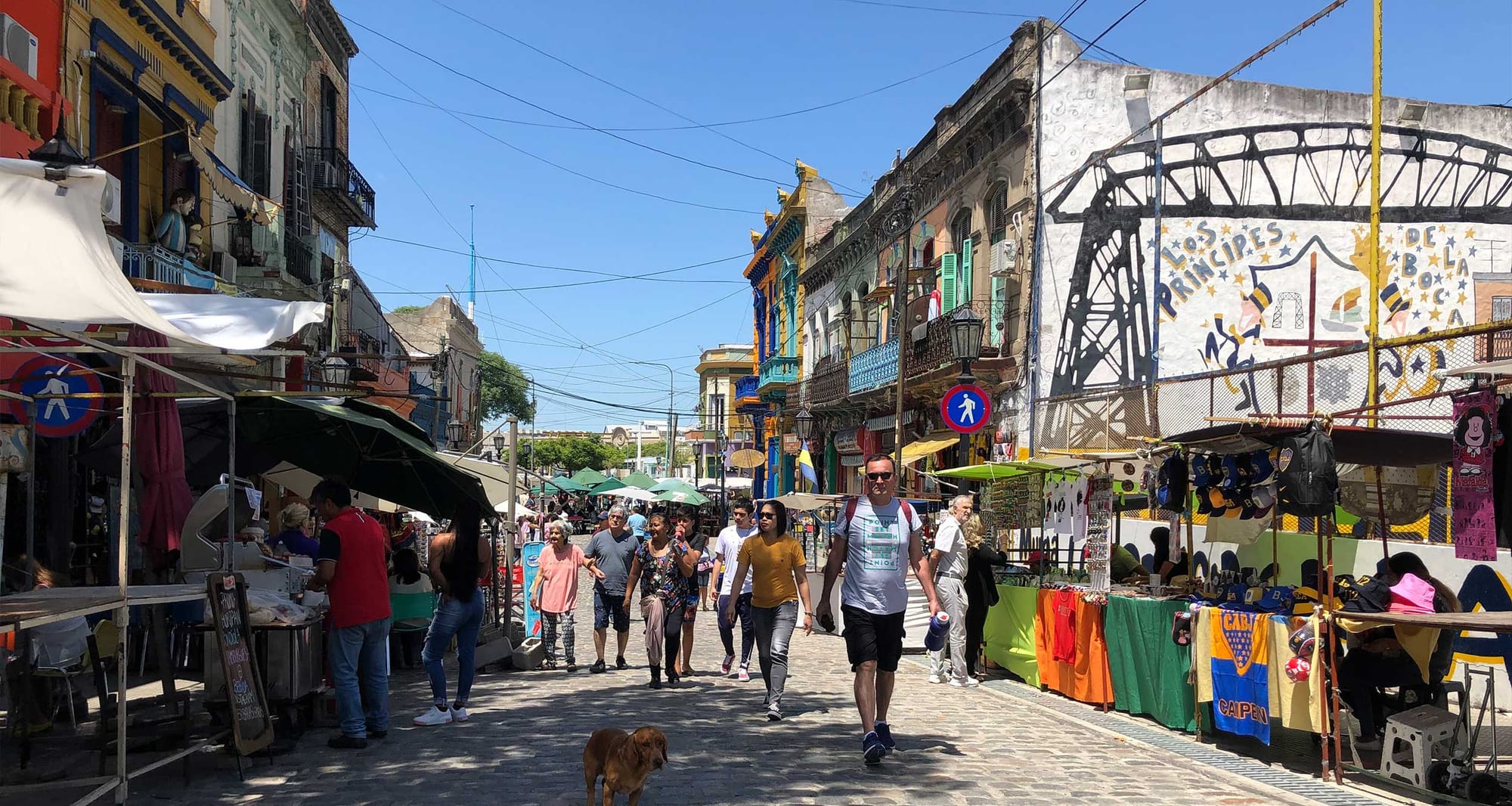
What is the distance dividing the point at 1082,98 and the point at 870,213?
1129 centimetres

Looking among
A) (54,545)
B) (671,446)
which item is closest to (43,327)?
(54,545)

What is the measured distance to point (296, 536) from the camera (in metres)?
11.5

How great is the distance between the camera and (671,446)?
229 feet

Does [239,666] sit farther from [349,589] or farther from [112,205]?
[112,205]

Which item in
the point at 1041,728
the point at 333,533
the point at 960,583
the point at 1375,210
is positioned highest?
the point at 1375,210

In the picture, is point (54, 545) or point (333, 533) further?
point (54, 545)

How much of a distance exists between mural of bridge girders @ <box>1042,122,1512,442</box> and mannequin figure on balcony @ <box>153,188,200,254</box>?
41.8 ft

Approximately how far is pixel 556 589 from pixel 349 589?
4.67 m

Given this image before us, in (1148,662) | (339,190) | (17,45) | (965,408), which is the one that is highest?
(339,190)

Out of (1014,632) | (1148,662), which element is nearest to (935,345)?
(1014,632)

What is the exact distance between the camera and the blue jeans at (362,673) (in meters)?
7.79

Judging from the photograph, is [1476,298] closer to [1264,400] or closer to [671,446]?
[1264,400]

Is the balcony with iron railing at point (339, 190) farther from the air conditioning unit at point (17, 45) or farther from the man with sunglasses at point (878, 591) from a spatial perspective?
the man with sunglasses at point (878, 591)

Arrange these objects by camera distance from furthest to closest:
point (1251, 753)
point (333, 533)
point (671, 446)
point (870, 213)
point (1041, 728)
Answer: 1. point (671, 446)
2. point (870, 213)
3. point (1041, 728)
4. point (1251, 753)
5. point (333, 533)
